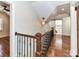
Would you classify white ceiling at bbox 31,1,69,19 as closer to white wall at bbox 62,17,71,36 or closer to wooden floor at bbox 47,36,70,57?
wooden floor at bbox 47,36,70,57

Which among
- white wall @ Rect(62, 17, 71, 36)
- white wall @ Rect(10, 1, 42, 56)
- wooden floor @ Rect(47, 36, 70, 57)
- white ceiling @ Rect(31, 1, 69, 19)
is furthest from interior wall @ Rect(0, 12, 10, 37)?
white wall @ Rect(62, 17, 71, 36)

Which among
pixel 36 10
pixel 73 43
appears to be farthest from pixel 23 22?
pixel 73 43

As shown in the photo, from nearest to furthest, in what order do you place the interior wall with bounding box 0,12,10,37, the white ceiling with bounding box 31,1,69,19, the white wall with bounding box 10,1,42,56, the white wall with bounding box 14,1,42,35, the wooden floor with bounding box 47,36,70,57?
1. the white wall with bounding box 10,1,42,56
2. the white wall with bounding box 14,1,42,35
3. the white ceiling with bounding box 31,1,69,19
4. the wooden floor with bounding box 47,36,70,57
5. the interior wall with bounding box 0,12,10,37

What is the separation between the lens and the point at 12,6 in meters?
3.65

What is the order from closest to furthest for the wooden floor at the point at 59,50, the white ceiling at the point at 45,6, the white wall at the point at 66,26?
1. the white ceiling at the point at 45,6
2. the wooden floor at the point at 59,50
3. the white wall at the point at 66,26

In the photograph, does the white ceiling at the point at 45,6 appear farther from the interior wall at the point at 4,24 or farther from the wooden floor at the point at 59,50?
the interior wall at the point at 4,24

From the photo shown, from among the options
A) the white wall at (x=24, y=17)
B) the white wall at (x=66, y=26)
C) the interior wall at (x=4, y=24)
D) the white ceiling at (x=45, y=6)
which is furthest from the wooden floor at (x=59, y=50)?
the white wall at (x=66, y=26)

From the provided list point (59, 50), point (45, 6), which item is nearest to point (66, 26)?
point (59, 50)

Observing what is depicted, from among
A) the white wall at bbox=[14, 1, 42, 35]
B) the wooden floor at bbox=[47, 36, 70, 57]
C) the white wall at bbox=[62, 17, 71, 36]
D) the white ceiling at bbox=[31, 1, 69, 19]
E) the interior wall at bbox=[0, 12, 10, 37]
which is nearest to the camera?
the white wall at bbox=[14, 1, 42, 35]

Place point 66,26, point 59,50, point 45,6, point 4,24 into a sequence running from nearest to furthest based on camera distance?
point 45,6, point 59,50, point 4,24, point 66,26

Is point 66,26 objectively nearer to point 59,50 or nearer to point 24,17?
point 59,50

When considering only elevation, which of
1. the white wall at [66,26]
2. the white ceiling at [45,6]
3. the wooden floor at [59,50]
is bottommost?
the wooden floor at [59,50]

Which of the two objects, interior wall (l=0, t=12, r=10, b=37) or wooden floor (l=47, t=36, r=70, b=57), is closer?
wooden floor (l=47, t=36, r=70, b=57)

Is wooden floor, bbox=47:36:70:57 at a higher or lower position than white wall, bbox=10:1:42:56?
lower
